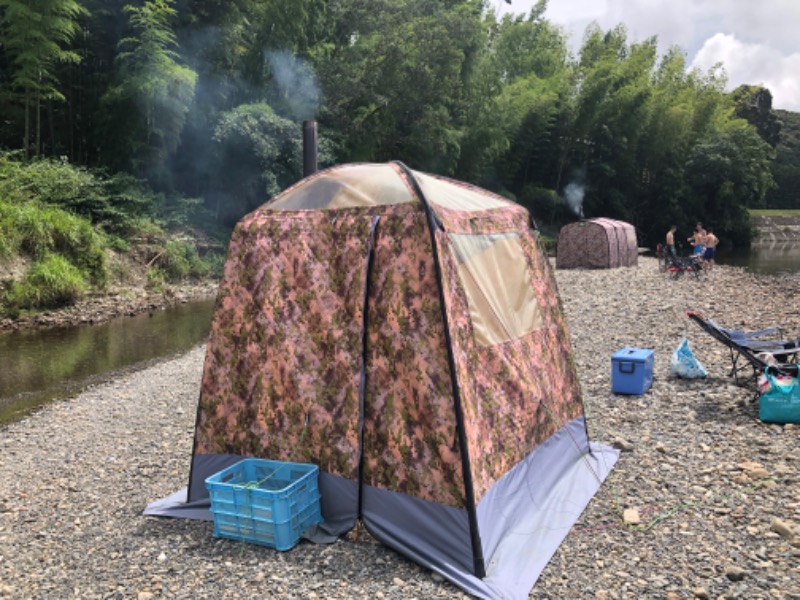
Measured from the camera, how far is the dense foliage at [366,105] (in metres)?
21.7

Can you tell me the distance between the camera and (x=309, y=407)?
4406mm

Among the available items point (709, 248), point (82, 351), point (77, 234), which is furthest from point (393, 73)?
point (82, 351)

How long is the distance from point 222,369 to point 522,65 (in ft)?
133

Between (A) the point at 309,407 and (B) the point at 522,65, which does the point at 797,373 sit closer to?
(A) the point at 309,407

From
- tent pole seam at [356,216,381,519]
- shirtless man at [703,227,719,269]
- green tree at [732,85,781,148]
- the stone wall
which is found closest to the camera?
tent pole seam at [356,216,381,519]

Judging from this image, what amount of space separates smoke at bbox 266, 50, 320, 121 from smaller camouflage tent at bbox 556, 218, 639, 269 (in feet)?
37.2

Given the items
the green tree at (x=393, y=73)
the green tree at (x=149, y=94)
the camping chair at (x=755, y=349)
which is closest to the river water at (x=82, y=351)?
the green tree at (x=149, y=94)

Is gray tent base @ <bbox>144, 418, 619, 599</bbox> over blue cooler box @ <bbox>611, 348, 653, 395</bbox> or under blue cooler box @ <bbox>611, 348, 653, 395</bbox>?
under

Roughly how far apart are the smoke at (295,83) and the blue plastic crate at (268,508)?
23.4 metres

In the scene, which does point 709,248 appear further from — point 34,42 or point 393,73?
point 34,42

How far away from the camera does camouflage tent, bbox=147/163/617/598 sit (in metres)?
3.94

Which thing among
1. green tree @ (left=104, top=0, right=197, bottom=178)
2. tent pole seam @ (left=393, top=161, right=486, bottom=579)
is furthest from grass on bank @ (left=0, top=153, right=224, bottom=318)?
tent pole seam @ (left=393, top=161, right=486, bottom=579)

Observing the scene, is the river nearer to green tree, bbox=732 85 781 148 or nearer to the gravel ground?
the gravel ground

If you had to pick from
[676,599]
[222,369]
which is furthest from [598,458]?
[222,369]
